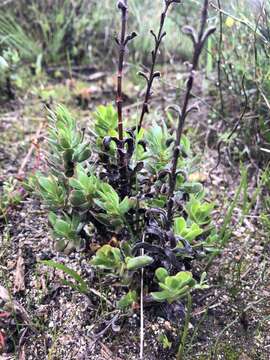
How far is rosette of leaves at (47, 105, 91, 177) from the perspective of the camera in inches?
57.8

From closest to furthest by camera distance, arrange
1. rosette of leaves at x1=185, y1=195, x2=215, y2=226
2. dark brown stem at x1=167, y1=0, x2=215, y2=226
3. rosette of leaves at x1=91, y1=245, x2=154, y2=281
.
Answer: dark brown stem at x1=167, y1=0, x2=215, y2=226 < rosette of leaves at x1=91, y1=245, x2=154, y2=281 < rosette of leaves at x1=185, y1=195, x2=215, y2=226

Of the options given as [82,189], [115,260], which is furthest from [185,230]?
[82,189]

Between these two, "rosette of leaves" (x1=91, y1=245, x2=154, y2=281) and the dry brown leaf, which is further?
the dry brown leaf

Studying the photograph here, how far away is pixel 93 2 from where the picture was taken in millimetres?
3270

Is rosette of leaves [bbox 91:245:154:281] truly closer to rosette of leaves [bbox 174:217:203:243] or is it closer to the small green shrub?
the small green shrub

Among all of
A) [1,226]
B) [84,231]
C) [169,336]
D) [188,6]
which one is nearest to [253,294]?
[169,336]

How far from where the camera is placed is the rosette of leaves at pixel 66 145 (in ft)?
4.82

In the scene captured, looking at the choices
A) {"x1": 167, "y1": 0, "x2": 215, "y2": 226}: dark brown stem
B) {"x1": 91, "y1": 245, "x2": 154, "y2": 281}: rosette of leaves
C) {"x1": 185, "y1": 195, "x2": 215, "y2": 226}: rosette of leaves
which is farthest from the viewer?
{"x1": 185, "y1": 195, "x2": 215, "y2": 226}: rosette of leaves

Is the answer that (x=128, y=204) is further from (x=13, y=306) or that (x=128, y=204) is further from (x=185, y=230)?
(x=13, y=306)

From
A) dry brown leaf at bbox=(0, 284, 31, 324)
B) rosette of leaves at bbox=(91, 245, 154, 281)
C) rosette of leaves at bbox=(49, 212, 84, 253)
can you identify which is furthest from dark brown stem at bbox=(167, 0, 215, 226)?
dry brown leaf at bbox=(0, 284, 31, 324)

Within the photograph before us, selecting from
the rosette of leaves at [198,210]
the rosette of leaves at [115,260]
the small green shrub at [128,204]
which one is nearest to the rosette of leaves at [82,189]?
the small green shrub at [128,204]

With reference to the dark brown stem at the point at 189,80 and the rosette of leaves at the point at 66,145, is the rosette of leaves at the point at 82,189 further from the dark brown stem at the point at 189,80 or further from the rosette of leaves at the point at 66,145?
the dark brown stem at the point at 189,80

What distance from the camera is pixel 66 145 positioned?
4.83 feet

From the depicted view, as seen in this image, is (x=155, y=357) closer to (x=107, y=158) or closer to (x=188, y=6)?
(x=107, y=158)
